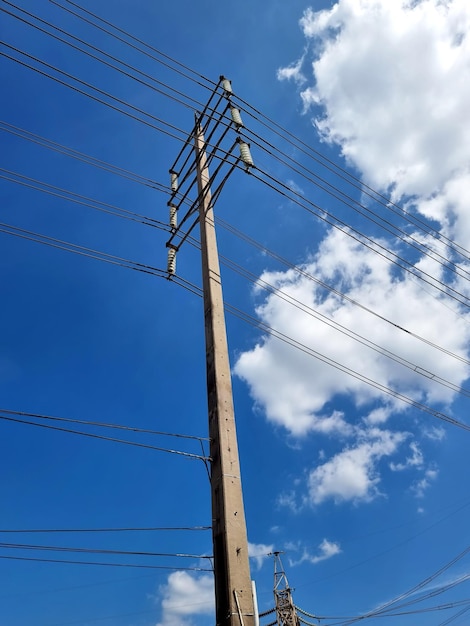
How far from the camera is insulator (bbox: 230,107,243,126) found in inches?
380

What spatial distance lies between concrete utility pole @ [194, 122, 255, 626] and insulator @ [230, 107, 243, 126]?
3.01 metres

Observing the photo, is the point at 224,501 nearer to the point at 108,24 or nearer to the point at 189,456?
the point at 189,456

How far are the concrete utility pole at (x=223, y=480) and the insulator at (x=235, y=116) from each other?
3.01 m

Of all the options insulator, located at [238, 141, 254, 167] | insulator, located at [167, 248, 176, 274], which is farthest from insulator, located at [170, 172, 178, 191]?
insulator, located at [238, 141, 254, 167]

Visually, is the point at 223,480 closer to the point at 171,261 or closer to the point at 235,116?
the point at 171,261

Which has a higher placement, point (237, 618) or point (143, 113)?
point (143, 113)

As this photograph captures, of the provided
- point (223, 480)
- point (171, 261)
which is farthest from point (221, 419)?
point (171, 261)

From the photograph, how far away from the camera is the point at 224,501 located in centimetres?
590

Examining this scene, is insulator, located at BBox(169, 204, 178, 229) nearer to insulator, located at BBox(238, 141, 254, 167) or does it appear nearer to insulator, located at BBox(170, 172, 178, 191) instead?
insulator, located at BBox(170, 172, 178, 191)

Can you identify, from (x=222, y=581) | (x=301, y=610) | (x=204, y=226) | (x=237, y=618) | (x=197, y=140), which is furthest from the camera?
(x=301, y=610)

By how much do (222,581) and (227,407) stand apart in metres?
2.27

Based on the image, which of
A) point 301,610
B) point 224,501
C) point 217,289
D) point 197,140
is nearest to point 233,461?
point 224,501

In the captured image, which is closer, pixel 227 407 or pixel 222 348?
pixel 227 407

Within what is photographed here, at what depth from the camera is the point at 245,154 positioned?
911 centimetres
